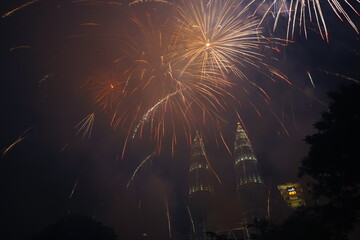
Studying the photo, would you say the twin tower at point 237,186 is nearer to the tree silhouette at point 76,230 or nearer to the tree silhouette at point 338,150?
the tree silhouette at point 76,230

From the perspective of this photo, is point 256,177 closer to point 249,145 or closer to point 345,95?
point 249,145

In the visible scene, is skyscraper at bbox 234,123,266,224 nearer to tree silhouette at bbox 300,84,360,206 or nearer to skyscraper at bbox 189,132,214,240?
skyscraper at bbox 189,132,214,240

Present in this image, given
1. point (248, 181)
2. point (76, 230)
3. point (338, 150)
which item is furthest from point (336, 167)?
point (248, 181)

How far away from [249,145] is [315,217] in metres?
104

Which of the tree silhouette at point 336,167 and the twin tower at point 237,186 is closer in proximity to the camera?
the tree silhouette at point 336,167

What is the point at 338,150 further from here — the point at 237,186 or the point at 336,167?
the point at 237,186

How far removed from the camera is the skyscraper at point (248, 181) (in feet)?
374

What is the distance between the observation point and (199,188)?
4747 inches

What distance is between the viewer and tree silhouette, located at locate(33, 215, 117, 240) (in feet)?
152

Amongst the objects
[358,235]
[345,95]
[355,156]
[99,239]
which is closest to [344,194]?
[355,156]

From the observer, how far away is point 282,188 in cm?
11344

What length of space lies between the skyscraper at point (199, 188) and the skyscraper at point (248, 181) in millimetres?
13270

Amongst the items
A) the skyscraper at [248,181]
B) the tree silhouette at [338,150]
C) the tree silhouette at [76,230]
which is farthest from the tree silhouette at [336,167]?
the skyscraper at [248,181]

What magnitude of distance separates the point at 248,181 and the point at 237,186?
672 centimetres
